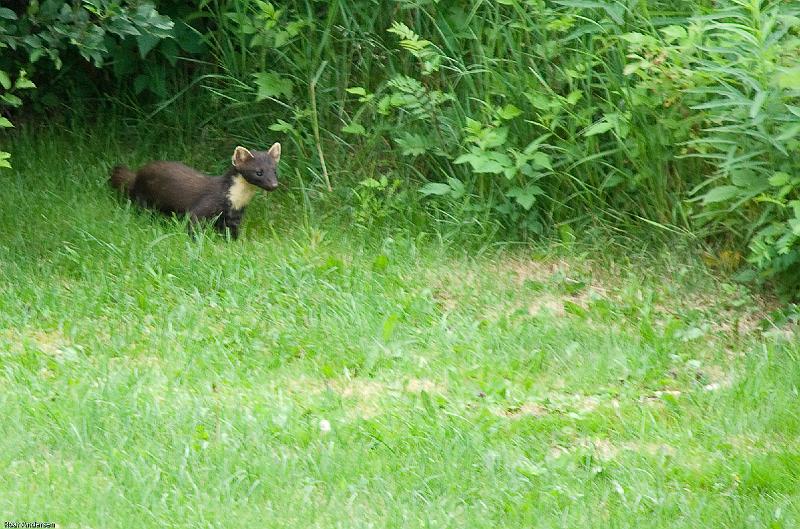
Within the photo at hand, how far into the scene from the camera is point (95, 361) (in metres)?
5.42

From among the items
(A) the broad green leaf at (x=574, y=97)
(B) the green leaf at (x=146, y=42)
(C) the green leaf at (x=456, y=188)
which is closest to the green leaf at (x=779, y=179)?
(A) the broad green leaf at (x=574, y=97)

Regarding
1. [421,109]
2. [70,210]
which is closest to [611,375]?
[421,109]

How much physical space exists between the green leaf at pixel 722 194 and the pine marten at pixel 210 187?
257 cm

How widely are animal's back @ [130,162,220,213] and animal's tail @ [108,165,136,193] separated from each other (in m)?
0.06

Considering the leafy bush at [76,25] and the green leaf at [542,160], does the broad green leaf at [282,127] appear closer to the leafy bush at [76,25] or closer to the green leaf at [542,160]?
the leafy bush at [76,25]

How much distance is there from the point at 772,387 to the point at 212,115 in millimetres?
4358

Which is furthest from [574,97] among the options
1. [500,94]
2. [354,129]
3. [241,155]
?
[241,155]

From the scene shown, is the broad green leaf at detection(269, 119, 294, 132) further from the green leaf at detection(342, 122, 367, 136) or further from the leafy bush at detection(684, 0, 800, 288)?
the leafy bush at detection(684, 0, 800, 288)

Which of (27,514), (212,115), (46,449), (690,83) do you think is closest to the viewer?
(27,514)

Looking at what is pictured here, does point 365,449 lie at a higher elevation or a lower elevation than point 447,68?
lower

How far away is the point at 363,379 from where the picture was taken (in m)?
5.45

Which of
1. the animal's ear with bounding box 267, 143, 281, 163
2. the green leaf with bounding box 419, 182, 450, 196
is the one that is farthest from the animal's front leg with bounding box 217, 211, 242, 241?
the green leaf with bounding box 419, 182, 450, 196

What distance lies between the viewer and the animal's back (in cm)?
731

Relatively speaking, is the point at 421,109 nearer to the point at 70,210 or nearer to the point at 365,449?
the point at 70,210
